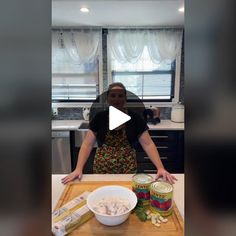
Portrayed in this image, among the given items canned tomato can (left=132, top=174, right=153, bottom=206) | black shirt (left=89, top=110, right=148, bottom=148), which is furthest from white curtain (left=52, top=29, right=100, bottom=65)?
canned tomato can (left=132, top=174, right=153, bottom=206)

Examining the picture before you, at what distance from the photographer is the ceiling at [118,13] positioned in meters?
1.99

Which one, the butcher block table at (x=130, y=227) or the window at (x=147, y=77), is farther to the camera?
the window at (x=147, y=77)

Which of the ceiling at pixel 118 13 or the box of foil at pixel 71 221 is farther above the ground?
the ceiling at pixel 118 13

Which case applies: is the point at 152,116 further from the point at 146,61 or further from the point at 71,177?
the point at 71,177

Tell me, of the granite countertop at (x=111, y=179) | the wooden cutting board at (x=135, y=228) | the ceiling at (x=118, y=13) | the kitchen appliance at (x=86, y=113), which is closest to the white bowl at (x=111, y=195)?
the wooden cutting board at (x=135, y=228)

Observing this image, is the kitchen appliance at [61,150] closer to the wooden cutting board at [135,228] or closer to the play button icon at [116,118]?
the play button icon at [116,118]

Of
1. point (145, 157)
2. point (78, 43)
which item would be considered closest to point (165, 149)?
point (145, 157)

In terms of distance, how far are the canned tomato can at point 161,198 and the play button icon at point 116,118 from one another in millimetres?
678

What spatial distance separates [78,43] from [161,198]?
100.0 inches

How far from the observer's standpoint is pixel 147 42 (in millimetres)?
2889
